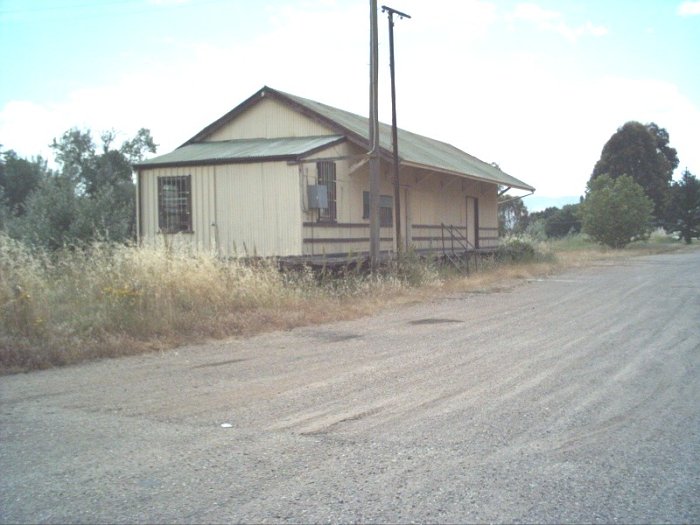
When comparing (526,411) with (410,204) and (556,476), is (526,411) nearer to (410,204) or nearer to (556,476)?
(556,476)

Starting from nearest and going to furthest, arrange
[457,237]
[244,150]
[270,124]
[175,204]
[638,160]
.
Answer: [175,204]
[244,150]
[270,124]
[457,237]
[638,160]

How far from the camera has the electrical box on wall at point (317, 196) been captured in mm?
15915

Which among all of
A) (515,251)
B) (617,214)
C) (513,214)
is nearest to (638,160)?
(513,214)

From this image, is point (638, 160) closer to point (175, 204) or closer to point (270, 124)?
point (270, 124)

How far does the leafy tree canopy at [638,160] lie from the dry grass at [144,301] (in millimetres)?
52372

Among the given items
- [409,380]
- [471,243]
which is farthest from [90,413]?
[471,243]

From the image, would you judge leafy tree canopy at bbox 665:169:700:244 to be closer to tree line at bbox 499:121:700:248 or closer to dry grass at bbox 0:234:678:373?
tree line at bbox 499:121:700:248

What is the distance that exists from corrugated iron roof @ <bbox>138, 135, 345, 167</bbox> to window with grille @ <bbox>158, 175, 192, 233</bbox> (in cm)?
45

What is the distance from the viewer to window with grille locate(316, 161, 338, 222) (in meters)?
16.8

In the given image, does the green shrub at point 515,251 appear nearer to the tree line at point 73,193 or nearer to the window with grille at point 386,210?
the window with grille at point 386,210

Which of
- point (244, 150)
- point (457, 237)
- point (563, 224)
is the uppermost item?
point (244, 150)

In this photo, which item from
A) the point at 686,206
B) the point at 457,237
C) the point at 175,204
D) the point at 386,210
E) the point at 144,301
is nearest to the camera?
the point at 144,301

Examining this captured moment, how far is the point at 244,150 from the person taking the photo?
682 inches

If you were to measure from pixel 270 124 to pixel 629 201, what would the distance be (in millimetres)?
30945
